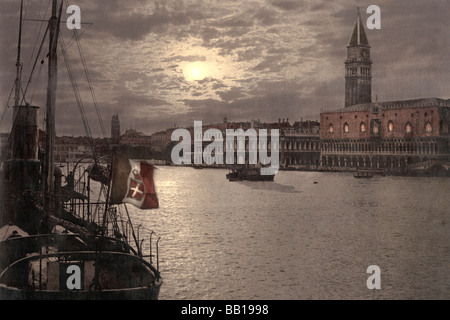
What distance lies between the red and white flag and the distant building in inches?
507

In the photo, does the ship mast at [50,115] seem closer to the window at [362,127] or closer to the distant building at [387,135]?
the distant building at [387,135]

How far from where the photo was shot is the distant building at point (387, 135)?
19.3 metres

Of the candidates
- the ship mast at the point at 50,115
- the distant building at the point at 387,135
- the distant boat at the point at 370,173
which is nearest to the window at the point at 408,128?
the distant building at the point at 387,135

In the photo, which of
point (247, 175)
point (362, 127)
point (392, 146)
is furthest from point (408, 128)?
point (247, 175)

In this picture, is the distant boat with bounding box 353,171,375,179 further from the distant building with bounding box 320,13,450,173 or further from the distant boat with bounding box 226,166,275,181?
the distant boat with bounding box 226,166,275,181

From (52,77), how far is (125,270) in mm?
2682

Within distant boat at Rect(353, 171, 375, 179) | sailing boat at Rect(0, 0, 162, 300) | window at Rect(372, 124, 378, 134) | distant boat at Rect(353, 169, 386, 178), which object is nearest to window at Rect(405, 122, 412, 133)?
window at Rect(372, 124, 378, 134)

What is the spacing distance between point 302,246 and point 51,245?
16.6 feet

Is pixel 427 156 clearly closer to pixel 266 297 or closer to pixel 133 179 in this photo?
pixel 266 297

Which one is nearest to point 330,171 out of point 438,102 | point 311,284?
point 438,102

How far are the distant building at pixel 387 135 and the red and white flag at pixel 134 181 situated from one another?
12.9 meters

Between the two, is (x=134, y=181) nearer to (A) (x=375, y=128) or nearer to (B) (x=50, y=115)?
(B) (x=50, y=115)
